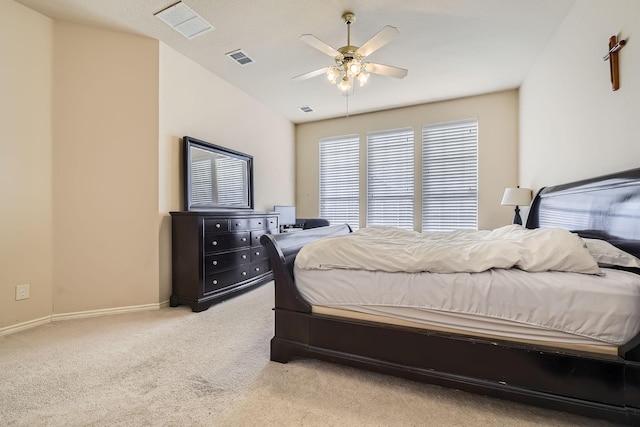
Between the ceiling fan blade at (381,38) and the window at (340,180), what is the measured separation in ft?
9.17

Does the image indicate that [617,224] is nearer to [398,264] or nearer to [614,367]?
[614,367]

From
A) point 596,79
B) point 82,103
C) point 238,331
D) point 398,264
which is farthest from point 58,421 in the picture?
point 596,79

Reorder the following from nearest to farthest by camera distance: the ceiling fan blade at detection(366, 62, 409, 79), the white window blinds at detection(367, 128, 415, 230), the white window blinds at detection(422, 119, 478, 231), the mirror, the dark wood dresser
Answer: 1. the ceiling fan blade at detection(366, 62, 409, 79)
2. the dark wood dresser
3. the mirror
4. the white window blinds at detection(422, 119, 478, 231)
5. the white window blinds at detection(367, 128, 415, 230)

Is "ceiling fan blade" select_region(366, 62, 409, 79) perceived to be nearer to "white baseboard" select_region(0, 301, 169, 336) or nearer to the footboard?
the footboard

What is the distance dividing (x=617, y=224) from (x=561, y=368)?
1.05m

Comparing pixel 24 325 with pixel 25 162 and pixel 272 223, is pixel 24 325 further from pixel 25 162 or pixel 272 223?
pixel 272 223

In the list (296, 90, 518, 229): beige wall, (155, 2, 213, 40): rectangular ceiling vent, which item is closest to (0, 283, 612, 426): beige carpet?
(155, 2, 213, 40): rectangular ceiling vent

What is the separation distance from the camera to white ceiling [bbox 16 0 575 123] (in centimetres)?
242

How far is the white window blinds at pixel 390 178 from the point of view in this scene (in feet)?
15.8

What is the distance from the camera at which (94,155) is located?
2717 millimetres

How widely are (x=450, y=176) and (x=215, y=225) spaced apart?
3.83 m

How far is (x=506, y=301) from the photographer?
1.33 meters

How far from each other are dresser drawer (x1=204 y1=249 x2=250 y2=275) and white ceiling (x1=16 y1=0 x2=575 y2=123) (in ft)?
7.89

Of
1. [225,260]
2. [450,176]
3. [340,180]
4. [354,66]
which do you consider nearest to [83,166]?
[225,260]
